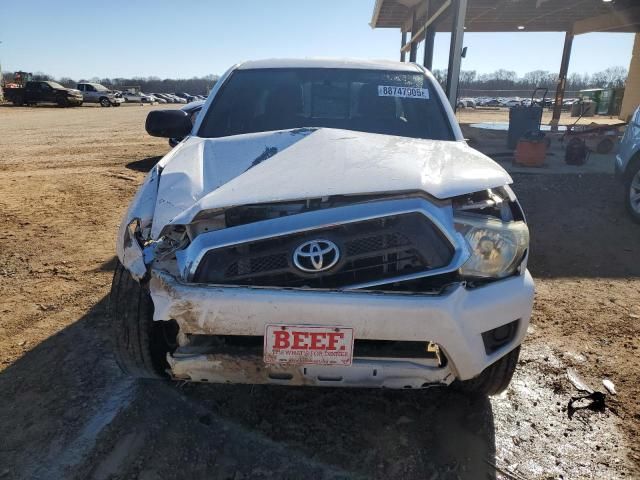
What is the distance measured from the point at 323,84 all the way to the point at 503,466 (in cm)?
260

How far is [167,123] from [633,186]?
5.62 m

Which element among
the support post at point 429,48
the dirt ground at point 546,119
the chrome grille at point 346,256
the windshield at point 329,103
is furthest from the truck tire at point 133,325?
the dirt ground at point 546,119

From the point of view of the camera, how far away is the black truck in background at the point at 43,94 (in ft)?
110

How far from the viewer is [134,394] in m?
2.51

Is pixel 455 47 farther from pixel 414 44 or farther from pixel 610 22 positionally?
pixel 610 22

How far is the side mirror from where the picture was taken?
11.1 ft

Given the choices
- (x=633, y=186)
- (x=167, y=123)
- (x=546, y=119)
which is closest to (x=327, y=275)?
(x=167, y=123)

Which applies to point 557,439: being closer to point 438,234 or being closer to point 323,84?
point 438,234

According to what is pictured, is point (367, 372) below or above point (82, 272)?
above

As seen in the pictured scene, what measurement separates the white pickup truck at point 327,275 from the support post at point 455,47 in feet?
27.5

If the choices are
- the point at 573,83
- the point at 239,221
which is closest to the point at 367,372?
the point at 239,221

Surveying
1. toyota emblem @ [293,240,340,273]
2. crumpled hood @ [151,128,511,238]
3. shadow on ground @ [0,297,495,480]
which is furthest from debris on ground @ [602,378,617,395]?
toyota emblem @ [293,240,340,273]

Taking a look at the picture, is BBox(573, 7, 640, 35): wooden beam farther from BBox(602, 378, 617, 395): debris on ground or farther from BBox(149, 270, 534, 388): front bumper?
BBox(149, 270, 534, 388): front bumper

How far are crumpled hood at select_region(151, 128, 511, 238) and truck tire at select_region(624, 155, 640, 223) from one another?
170 inches
